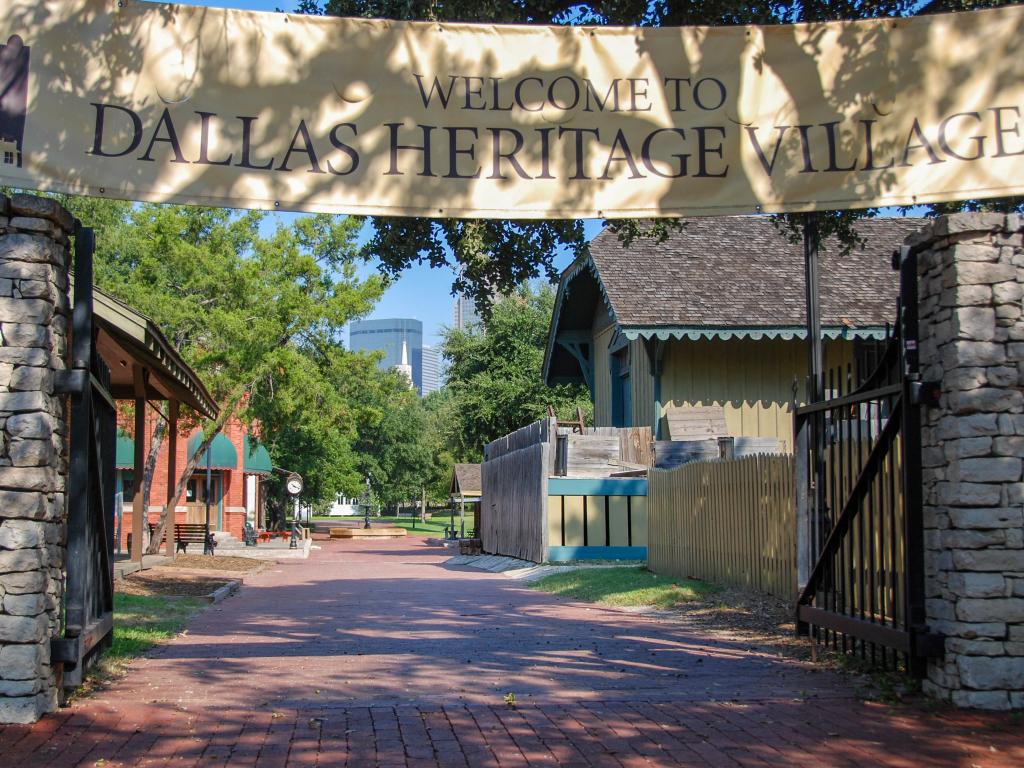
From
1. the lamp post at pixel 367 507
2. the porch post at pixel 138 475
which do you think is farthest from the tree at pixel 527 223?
the lamp post at pixel 367 507

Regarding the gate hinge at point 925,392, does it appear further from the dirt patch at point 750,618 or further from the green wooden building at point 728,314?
the green wooden building at point 728,314

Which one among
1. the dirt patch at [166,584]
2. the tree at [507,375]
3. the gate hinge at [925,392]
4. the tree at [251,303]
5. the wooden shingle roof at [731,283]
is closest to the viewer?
the gate hinge at [925,392]

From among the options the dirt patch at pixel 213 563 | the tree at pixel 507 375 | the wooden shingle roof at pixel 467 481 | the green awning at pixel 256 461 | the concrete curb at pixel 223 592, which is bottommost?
the dirt patch at pixel 213 563

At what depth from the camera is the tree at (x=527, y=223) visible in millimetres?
10734

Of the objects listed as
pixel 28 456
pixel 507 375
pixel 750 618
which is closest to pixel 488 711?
pixel 28 456

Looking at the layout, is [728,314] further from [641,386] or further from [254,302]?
[254,302]

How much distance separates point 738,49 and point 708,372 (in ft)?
45.9

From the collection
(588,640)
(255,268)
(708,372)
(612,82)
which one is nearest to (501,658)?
(588,640)

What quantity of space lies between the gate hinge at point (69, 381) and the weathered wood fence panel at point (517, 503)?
15005 mm

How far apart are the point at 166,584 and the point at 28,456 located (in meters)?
11.1

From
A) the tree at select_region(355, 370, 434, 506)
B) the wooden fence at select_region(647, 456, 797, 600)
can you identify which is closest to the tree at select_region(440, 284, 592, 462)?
the wooden fence at select_region(647, 456, 797, 600)

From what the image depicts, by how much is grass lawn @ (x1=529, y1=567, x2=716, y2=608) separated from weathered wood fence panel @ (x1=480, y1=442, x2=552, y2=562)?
277 centimetres

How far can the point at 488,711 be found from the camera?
22.2 feet

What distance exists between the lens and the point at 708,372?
71.1 ft
